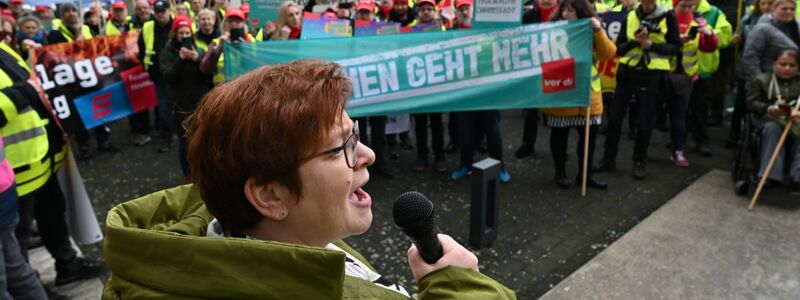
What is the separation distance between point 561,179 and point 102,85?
17.2ft

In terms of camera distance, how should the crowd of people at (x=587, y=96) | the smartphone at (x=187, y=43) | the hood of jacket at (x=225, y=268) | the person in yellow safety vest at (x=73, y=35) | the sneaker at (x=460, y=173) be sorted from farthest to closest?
1. the person in yellow safety vest at (x=73, y=35)
2. the sneaker at (x=460, y=173)
3. the smartphone at (x=187, y=43)
4. the crowd of people at (x=587, y=96)
5. the hood of jacket at (x=225, y=268)

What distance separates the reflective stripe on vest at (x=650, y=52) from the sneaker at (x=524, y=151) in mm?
1539

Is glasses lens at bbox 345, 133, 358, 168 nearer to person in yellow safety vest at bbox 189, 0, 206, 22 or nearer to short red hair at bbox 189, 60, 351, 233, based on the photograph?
short red hair at bbox 189, 60, 351, 233

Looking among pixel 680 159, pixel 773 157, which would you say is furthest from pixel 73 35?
pixel 773 157

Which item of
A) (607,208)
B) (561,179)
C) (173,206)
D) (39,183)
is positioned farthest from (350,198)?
(561,179)

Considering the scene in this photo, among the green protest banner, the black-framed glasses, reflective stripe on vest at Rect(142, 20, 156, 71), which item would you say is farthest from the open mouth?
reflective stripe on vest at Rect(142, 20, 156, 71)

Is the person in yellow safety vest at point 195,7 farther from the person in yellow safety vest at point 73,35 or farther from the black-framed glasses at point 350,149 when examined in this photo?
the black-framed glasses at point 350,149

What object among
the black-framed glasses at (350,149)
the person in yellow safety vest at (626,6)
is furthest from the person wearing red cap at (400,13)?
the black-framed glasses at (350,149)

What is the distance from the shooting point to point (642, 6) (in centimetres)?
543

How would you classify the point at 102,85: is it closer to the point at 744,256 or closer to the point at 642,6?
the point at 642,6

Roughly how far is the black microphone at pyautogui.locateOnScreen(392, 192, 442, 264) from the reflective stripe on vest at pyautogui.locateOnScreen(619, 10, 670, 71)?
15.2ft

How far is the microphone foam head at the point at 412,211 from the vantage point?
142cm

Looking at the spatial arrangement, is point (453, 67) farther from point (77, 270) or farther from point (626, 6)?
point (77, 270)

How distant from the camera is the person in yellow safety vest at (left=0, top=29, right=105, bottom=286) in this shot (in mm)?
2971
